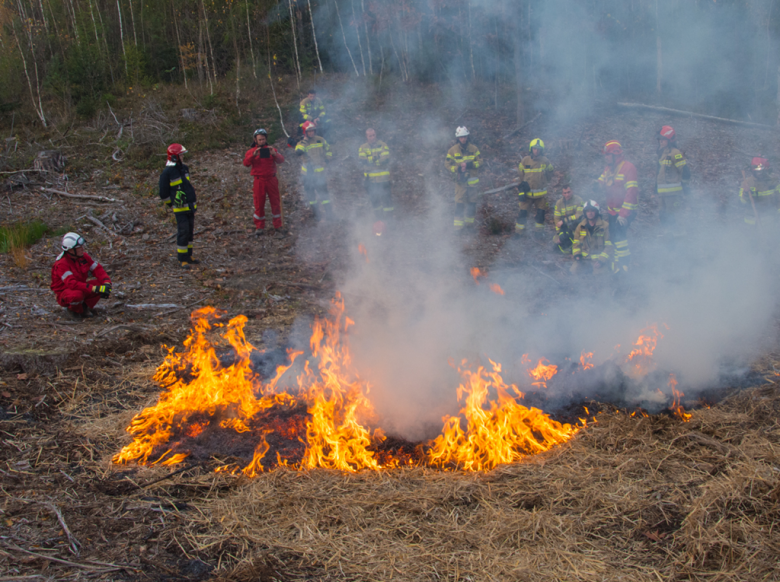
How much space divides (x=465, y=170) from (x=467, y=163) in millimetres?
131

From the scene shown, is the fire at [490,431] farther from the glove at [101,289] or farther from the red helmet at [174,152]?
the red helmet at [174,152]

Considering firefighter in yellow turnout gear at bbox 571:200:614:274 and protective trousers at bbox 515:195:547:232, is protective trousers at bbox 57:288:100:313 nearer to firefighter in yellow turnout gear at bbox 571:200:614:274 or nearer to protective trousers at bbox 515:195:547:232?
firefighter in yellow turnout gear at bbox 571:200:614:274

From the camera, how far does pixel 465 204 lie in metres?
9.66

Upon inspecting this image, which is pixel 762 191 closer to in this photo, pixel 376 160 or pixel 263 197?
pixel 376 160

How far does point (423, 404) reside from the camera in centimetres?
454

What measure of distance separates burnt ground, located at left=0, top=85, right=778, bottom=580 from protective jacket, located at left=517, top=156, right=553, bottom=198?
93 cm

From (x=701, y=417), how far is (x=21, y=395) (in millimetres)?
6041

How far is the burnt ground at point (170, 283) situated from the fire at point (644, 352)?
152cm

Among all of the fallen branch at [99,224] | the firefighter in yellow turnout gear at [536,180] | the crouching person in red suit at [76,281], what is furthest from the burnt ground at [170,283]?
the firefighter in yellow turnout gear at [536,180]

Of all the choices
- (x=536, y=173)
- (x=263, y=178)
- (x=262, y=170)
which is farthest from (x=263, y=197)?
(x=536, y=173)

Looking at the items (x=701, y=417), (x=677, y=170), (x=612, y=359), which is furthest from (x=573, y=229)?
(x=701, y=417)

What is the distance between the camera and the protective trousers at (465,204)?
31.2ft

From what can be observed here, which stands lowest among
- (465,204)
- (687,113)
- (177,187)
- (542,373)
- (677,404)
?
(677,404)

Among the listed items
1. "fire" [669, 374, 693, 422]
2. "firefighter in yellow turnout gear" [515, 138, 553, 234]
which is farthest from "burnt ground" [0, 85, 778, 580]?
"fire" [669, 374, 693, 422]
